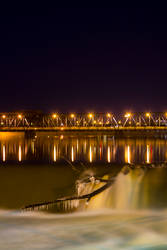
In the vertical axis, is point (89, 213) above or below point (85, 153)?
above

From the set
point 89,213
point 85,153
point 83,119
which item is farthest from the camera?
point 83,119

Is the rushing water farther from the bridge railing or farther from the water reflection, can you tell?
the bridge railing

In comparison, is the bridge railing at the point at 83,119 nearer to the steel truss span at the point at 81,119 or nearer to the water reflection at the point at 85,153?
the steel truss span at the point at 81,119

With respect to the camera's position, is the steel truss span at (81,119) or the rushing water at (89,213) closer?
the rushing water at (89,213)

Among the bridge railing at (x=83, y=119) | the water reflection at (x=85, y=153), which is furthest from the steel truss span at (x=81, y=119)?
the water reflection at (x=85, y=153)

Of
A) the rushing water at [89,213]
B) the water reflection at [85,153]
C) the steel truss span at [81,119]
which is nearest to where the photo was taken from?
the rushing water at [89,213]

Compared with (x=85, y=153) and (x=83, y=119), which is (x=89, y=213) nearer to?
(x=85, y=153)

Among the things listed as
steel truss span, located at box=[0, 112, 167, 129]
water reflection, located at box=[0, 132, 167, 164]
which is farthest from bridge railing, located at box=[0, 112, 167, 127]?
water reflection, located at box=[0, 132, 167, 164]

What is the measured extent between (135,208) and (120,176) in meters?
3.00

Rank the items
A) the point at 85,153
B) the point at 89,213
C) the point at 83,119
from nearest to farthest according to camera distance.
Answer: the point at 89,213, the point at 85,153, the point at 83,119

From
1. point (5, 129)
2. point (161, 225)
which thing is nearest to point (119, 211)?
point (161, 225)

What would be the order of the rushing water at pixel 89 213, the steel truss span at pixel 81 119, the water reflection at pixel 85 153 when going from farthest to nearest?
the steel truss span at pixel 81 119, the water reflection at pixel 85 153, the rushing water at pixel 89 213

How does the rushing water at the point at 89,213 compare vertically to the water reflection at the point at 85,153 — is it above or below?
above

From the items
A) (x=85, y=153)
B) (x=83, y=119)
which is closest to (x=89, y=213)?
(x=85, y=153)
